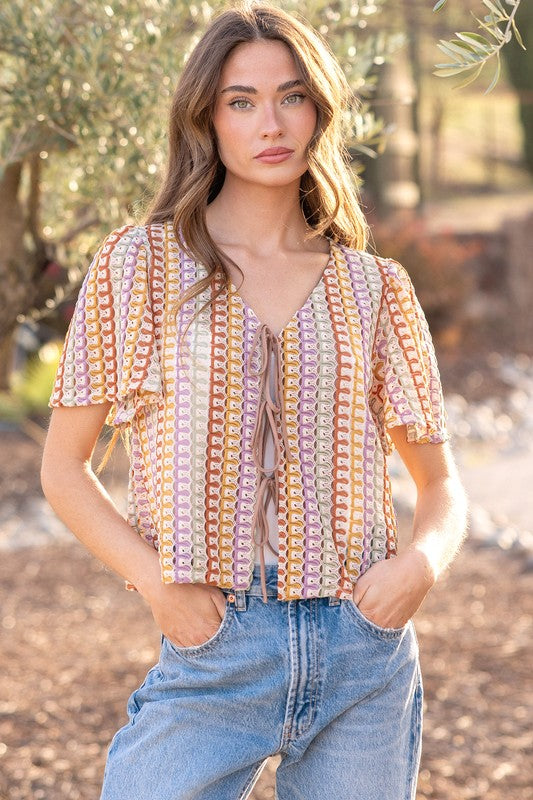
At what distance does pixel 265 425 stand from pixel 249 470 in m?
0.08

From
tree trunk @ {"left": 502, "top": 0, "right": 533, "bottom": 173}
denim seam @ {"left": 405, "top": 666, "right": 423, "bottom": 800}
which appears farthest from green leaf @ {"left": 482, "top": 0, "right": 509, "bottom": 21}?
tree trunk @ {"left": 502, "top": 0, "right": 533, "bottom": 173}

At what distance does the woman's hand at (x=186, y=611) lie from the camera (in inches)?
78.4

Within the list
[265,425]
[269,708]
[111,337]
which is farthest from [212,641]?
[111,337]

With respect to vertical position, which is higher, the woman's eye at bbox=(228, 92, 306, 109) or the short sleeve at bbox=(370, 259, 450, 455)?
the woman's eye at bbox=(228, 92, 306, 109)

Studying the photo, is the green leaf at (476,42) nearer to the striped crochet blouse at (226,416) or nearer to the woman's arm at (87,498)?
the striped crochet blouse at (226,416)

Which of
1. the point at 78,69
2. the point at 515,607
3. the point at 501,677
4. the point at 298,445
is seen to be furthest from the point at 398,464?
the point at 298,445

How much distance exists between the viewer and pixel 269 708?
2016 mm

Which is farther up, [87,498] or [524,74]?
[87,498]

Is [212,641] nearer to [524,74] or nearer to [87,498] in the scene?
[87,498]

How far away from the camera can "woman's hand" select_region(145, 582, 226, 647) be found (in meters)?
1.99

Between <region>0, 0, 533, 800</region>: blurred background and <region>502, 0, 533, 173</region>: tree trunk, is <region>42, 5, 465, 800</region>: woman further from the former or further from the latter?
<region>502, 0, 533, 173</region>: tree trunk

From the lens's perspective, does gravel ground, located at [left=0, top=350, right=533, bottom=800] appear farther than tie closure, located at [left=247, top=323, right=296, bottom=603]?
Yes

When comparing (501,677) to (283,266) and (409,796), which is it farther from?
(283,266)

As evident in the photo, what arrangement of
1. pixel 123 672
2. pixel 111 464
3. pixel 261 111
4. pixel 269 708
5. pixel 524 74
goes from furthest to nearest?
pixel 524 74, pixel 111 464, pixel 123 672, pixel 261 111, pixel 269 708
